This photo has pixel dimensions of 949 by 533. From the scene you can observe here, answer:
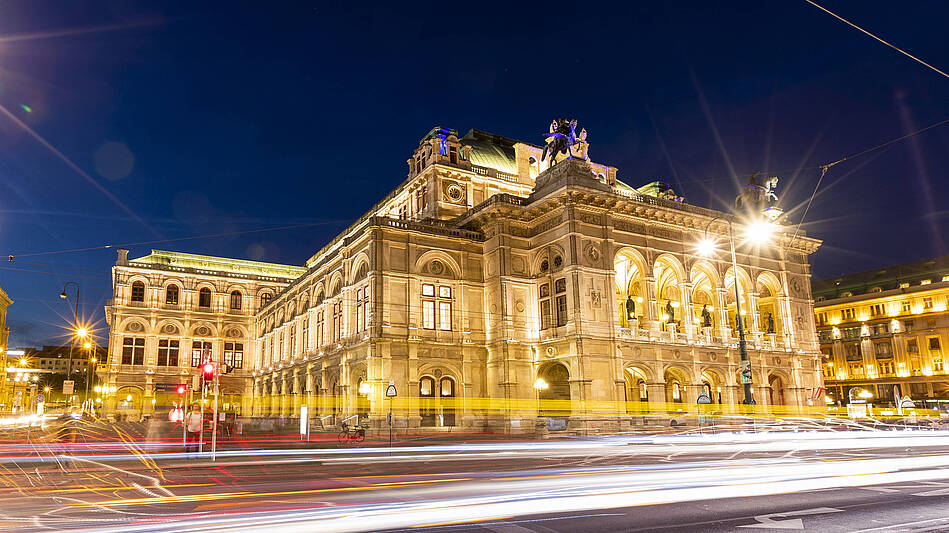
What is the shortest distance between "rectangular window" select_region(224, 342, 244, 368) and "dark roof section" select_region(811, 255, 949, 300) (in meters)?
74.6

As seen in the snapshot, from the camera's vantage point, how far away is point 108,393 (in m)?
71.7

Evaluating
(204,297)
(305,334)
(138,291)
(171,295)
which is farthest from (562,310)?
(138,291)

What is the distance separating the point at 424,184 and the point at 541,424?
2287cm

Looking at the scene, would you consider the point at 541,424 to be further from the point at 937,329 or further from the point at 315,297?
the point at 937,329

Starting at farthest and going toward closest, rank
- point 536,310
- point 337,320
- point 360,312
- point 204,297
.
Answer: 1. point 204,297
2. point 337,320
3. point 360,312
4. point 536,310

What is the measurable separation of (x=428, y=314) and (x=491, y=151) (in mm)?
19658

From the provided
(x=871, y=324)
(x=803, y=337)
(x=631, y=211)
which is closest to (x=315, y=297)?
(x=631, y=211)

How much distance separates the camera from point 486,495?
1152 cm

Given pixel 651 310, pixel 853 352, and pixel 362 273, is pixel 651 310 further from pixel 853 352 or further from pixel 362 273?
pixel 853 352

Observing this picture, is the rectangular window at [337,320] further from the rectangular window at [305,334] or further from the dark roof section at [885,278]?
the dark roof section at [885,278]

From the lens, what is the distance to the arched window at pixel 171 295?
253ft

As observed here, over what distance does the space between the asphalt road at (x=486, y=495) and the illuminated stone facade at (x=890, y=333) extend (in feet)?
200

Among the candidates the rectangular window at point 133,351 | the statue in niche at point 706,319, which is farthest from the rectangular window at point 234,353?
the statue in niche at point 706,319

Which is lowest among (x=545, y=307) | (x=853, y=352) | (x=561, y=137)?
(x=853, y=352)
